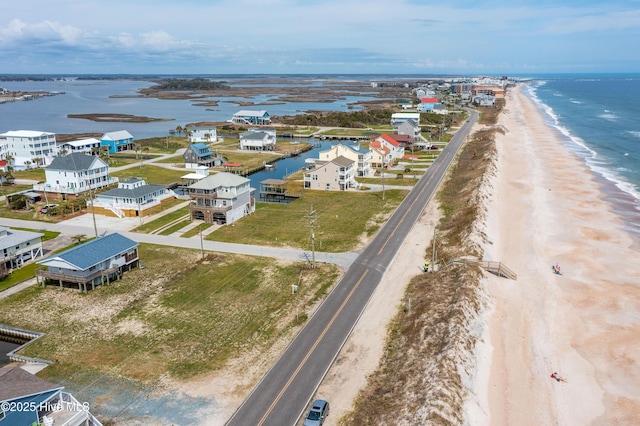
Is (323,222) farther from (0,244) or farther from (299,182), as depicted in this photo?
(0,244)

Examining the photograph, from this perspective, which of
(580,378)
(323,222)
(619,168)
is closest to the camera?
(580,378)

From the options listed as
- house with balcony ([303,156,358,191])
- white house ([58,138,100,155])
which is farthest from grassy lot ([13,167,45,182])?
house with balcony ([303,156,358,191])

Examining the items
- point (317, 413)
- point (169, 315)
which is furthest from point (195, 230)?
point (317, 413)

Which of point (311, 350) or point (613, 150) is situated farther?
point (613, 150)

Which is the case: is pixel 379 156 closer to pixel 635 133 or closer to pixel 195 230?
pixel 195 230

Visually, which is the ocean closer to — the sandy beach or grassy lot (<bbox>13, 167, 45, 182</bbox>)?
the sandy beach

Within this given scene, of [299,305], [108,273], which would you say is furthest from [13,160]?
[299,305]
